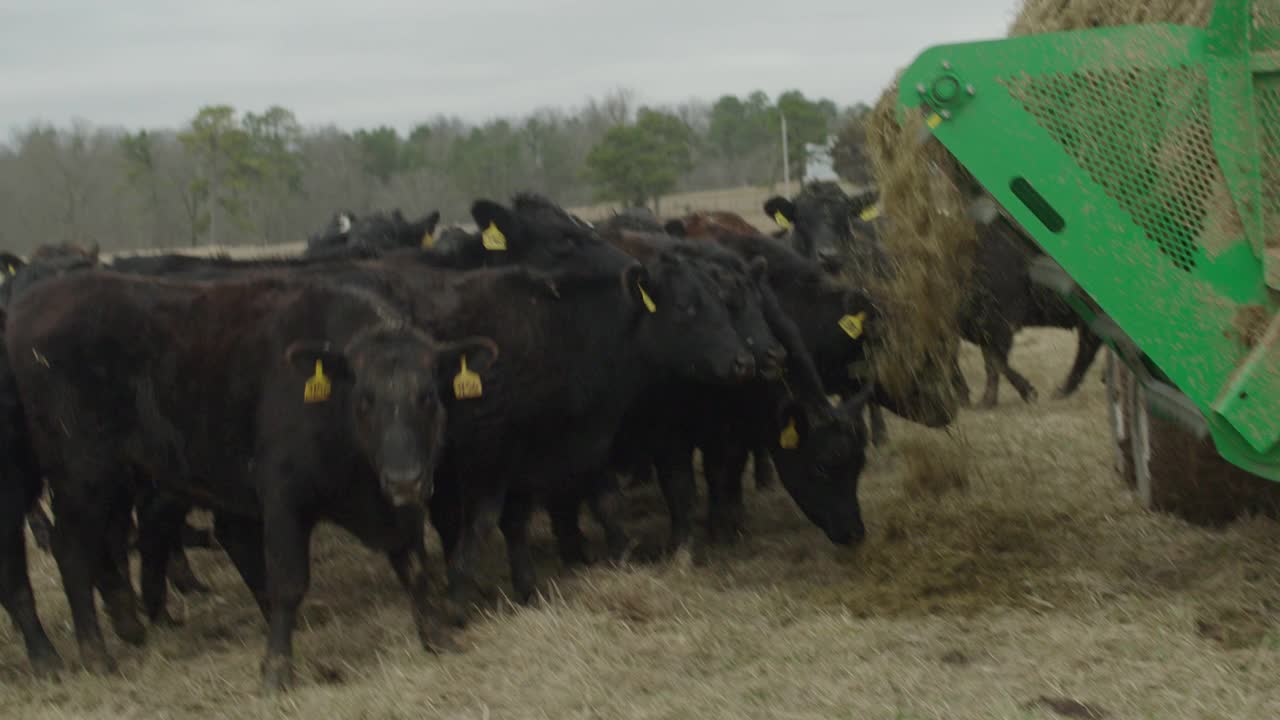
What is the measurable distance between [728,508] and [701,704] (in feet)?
9.63

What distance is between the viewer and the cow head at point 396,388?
4930mm

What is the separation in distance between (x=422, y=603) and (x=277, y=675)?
2.18ft

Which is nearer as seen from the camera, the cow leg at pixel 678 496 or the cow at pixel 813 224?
the cow leg at pixel 678 496

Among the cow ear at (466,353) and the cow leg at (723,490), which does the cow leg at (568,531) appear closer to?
the cow leg at (723,490)

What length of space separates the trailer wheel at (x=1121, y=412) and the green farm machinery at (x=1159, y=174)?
195 cm

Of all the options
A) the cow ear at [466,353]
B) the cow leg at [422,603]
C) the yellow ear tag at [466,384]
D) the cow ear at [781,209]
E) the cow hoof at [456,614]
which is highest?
the cow ear at [781,209]

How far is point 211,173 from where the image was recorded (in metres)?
35.8

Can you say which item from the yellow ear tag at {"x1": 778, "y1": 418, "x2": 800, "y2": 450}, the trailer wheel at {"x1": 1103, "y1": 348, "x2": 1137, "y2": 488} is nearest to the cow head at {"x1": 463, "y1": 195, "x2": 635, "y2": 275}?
the yellow ear tag at {"x1": 778, "y1": 418, "x2": 800, "y2": 450}

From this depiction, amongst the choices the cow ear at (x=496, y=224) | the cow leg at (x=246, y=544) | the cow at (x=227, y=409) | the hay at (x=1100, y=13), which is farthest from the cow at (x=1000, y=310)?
the cow leg at (x=246, y=544)

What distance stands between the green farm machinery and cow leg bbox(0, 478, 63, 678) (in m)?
4.16

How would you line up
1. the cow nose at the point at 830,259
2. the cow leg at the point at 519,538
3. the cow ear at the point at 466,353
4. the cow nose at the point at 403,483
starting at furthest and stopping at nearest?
the cow nose at the point at 830,259, the cow leg at the point at 519,538, the cow ear at the point at 466,353, the cow nose at the point at 403,483

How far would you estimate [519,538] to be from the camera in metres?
6.55

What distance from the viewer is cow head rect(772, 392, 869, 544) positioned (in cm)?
679

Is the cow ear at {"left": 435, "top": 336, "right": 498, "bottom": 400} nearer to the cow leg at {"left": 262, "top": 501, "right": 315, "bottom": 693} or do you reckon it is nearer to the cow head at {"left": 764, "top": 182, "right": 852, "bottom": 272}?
the cow leg at {"left": 262, "top": 501, "right": 315, "bottom": 693}
